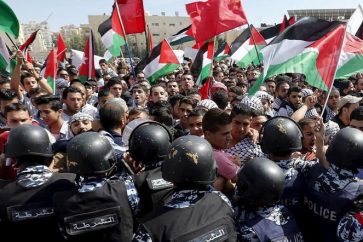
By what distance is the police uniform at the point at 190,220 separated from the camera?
6.45ft

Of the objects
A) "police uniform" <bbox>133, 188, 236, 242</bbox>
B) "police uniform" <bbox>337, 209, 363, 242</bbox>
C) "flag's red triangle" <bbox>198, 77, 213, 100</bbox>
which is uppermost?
"police uniform" <bbox>133, 188, 236, 242</bbox>

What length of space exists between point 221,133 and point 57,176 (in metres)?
1.51

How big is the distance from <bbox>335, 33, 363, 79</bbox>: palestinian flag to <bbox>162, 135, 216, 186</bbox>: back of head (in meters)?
2.75

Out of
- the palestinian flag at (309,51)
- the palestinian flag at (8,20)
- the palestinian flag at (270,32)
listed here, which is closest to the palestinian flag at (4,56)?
the palestinian flag at (8,20)

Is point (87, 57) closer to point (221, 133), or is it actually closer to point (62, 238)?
point (221, 133)

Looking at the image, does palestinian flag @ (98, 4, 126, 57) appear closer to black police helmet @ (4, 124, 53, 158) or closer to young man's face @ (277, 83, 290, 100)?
young man's face @ (277, 83, 290, 100)

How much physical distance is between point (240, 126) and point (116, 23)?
5154 mm

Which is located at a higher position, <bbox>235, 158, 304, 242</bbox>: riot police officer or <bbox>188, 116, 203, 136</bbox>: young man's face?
<bbox>235, 158, 304, 242</bbox>: riot police officer

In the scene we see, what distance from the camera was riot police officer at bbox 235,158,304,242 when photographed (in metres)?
2.24

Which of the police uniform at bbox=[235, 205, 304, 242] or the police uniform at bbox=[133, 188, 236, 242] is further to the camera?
the police uniform at bbox=[235, 205, 304, 242]

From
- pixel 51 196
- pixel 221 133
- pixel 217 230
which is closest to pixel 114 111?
pixel 221 133

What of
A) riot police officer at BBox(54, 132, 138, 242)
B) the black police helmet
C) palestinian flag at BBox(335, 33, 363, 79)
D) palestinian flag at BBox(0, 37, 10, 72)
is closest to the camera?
riot police officer at BBox(54, 132, 138, 242)

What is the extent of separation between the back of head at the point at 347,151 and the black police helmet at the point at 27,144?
6.37ft

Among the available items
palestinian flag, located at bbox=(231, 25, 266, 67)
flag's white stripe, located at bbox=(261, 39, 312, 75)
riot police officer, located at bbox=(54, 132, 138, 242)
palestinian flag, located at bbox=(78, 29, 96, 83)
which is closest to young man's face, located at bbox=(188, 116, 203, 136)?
flag's white stripe, located at bbox=(261, 39, 312, 75)
